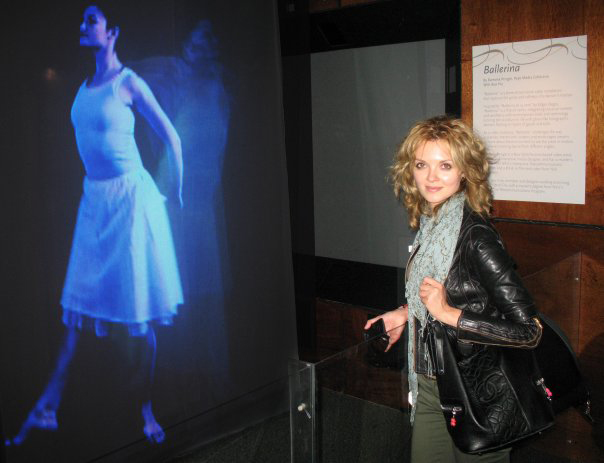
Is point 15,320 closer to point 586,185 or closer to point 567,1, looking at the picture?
point 586,185

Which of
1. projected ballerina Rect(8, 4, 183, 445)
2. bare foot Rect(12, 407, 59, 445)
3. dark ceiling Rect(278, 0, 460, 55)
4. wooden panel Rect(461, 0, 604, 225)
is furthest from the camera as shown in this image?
dark ceiling Rect(278, 0, 460, 55)

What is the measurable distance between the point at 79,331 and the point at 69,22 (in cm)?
144

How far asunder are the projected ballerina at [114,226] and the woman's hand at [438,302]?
174 cm

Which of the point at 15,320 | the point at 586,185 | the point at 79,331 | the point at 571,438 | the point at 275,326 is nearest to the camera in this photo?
the point at 15,320

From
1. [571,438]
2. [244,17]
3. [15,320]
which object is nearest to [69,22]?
[244,17]

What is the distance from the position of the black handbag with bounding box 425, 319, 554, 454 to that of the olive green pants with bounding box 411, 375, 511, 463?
0.63 feet

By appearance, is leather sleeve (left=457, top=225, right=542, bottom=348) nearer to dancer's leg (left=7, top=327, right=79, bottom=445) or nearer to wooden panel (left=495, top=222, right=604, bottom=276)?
wooden panel (left=495, top=222, right=604, bottom=276)

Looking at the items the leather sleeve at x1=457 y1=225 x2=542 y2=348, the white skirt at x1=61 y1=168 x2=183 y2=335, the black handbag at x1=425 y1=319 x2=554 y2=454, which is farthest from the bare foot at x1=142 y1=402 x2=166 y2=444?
the leather sleeve at x1=457 y1=225 x2=542 y2=348

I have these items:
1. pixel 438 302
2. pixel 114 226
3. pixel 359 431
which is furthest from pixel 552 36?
pixel 114 226

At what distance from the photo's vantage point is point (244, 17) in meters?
3.59

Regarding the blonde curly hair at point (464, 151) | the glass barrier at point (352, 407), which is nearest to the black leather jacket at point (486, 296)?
the blonde curly hair at point (464, 151)

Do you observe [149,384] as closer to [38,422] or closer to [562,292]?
[38,422]

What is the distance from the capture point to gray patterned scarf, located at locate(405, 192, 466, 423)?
1.97 metres

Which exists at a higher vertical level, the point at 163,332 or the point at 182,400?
the point at 163,332
